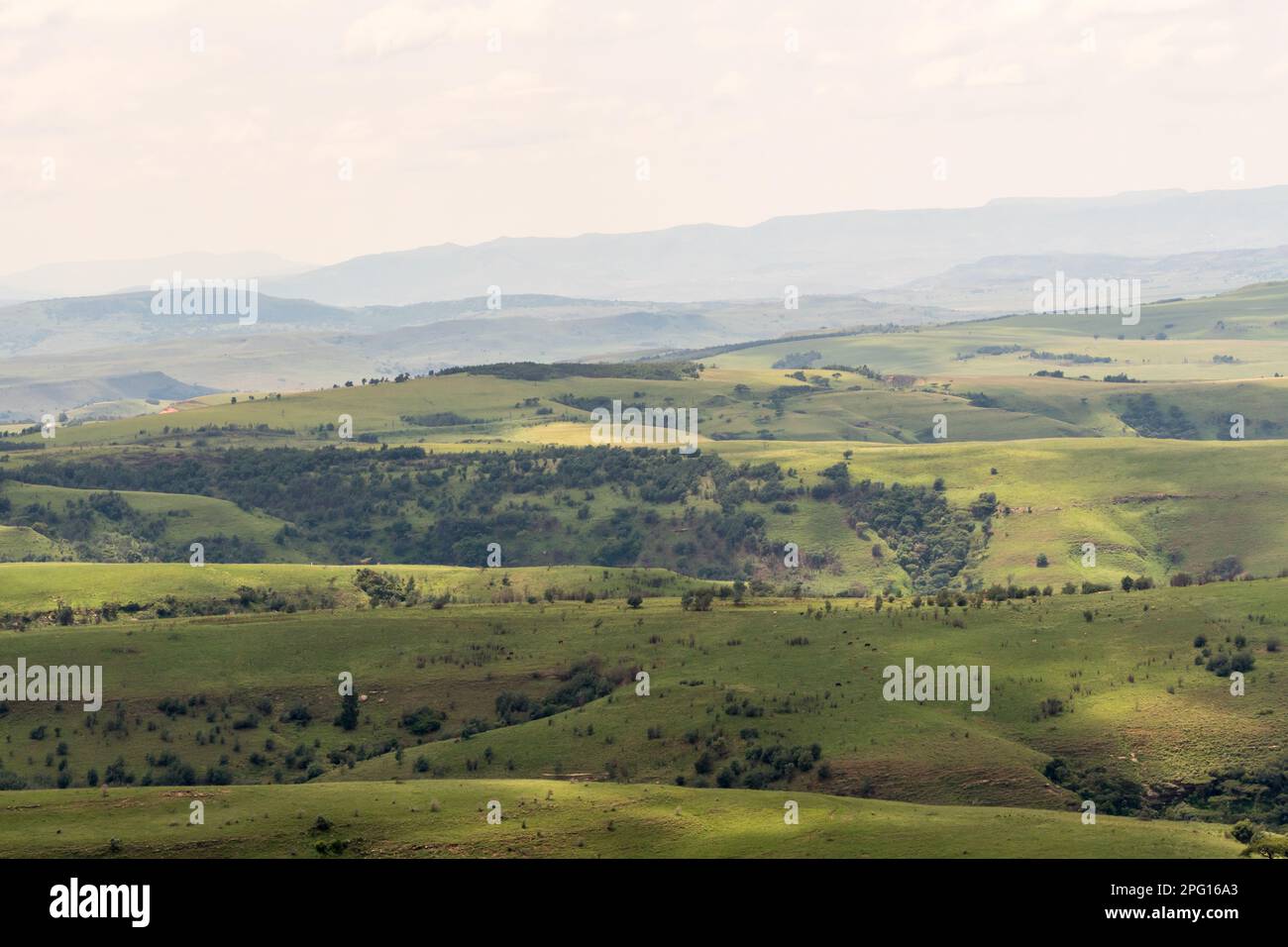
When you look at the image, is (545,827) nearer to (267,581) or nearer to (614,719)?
(614,719)

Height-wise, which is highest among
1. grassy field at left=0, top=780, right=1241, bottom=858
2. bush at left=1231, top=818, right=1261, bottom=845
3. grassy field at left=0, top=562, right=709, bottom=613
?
grassy field at left=0, top=562, right=709, bottom=613

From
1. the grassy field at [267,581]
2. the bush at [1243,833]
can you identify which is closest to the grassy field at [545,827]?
the bush at [1243,833]

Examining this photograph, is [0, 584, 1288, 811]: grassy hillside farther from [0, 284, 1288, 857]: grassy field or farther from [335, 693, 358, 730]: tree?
[335, 693, 358, 730]: tree

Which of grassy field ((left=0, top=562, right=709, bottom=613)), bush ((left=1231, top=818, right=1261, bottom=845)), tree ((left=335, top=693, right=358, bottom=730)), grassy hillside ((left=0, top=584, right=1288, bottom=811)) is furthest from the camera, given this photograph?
grassy field ((left=0, top=562, right=709, bottom=613))

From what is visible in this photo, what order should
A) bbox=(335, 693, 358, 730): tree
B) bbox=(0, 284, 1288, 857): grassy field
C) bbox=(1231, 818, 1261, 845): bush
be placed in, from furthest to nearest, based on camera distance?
1. bbox=(335, 693, 358, 730): tree
2. bbox=(1231, 818, 1261, 845): bush
3. bbox=(0, 284, 1288, 857): grassy field

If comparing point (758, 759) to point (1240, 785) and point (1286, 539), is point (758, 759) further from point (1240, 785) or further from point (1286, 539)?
point (1286, 539)

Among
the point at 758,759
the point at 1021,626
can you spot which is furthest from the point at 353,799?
the point at 1021,626

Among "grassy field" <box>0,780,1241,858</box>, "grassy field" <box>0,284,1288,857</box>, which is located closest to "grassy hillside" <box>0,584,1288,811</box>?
"grassy field" <box>0,284,1288,857</box>

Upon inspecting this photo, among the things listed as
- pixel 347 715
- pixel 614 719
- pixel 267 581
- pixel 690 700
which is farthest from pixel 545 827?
pixel 267 581

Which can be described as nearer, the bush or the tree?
the bush
